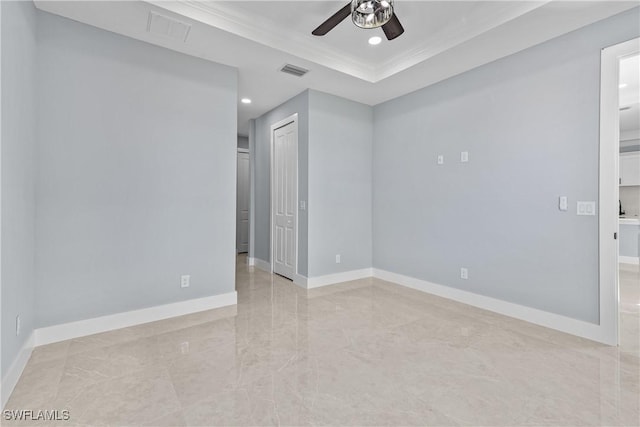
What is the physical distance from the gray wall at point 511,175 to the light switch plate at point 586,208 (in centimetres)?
5

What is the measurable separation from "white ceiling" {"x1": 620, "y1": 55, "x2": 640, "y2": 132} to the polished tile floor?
2878mm

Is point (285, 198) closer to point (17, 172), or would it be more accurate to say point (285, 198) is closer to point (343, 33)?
point (343, 33)

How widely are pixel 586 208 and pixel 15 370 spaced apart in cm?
453

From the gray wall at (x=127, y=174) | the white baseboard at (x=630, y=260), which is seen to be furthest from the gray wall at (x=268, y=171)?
the white baseboard at (x=630, y=260)

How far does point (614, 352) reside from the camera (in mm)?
2391

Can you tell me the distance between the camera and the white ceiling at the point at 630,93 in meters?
3.60

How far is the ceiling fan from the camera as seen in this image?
2170 millimetres

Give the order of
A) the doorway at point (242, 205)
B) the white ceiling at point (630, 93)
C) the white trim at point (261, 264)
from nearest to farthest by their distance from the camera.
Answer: the white ceiling at point (630, 93)
the white trim at point (261, 264)
the doorway at point (242, 205)

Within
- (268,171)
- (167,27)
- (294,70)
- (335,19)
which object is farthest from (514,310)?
(167,27)

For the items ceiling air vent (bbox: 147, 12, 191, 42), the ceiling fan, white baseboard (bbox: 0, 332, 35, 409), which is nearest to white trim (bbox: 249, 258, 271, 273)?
white baseboard (bbox: 0, 332, 35, 409)

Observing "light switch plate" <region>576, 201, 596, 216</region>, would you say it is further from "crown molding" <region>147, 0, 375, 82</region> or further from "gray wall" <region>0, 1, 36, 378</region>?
"gray wall" <region>0, 1, 36, 378</region>

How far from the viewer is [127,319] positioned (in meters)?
2.84

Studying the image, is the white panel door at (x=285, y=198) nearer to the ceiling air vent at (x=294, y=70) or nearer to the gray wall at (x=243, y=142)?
the ceiling air vent at (x=294, y=70)

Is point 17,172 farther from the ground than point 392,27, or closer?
closer
